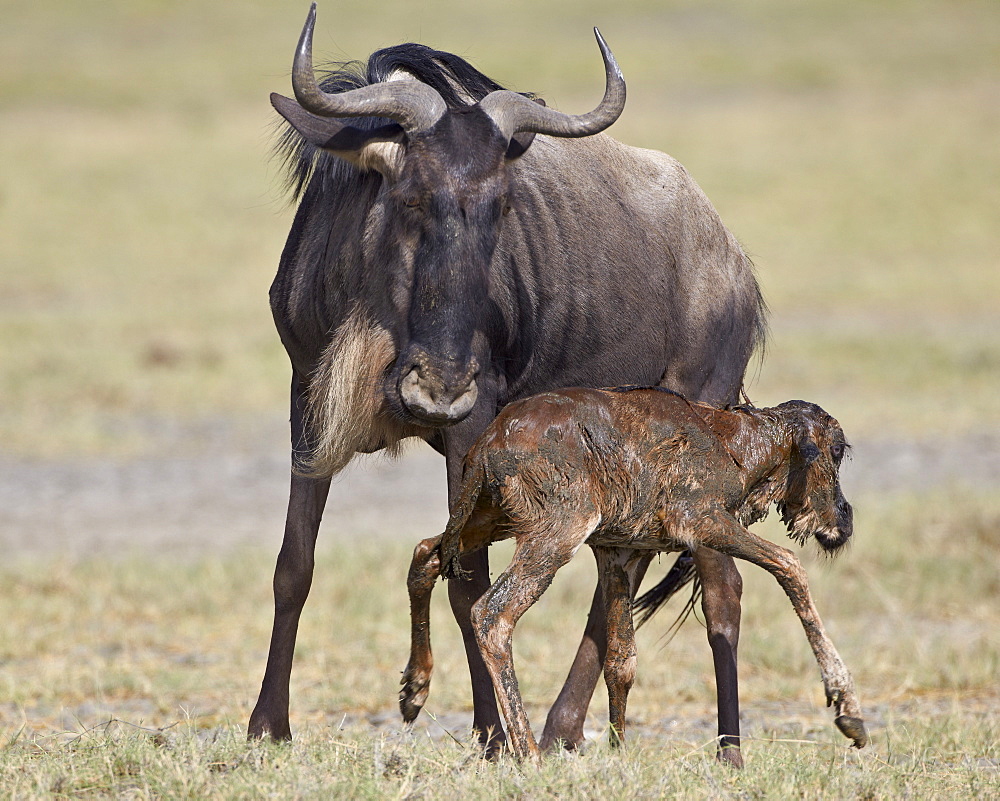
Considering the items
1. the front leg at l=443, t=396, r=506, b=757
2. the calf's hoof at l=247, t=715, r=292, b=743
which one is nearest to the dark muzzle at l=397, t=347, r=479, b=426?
the front leg at l=443, t=396, r=506, b=757

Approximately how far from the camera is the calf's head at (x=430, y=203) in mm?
4062

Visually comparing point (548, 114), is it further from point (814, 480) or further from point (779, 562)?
point (779, 562)

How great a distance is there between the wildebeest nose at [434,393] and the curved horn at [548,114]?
0.87m

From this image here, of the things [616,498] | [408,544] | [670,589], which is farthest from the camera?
[408,544]

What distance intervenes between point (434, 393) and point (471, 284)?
395 millimetres

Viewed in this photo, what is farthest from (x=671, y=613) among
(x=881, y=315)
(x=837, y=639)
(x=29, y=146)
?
(x=29, y=146)

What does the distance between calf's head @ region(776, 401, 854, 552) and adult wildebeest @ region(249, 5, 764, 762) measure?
533mm

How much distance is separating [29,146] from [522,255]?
3195cm

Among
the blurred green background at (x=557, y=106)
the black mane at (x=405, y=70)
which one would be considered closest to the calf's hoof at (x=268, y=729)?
the black mane at (x=405, y=70)

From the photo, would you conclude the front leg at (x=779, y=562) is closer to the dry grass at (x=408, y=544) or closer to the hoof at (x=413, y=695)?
the dry grass at (x=408, y=544)

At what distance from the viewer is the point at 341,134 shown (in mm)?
4324

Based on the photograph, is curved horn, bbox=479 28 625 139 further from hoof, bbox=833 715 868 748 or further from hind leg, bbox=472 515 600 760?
hoof, bbox=833 715 868 748

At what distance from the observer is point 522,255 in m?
4.90

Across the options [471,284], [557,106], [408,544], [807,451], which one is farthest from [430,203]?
[557,106]
